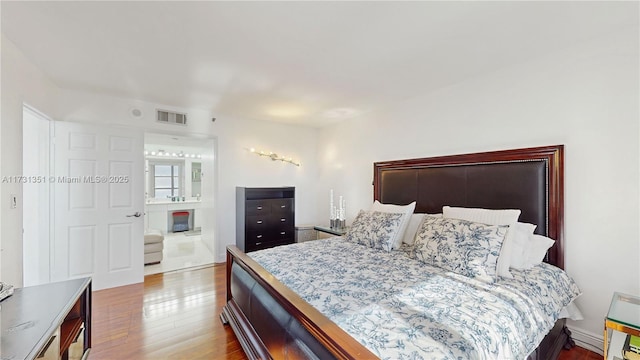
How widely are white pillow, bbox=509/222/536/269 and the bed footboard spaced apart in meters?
1.67

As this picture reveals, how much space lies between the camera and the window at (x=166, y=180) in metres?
6.98

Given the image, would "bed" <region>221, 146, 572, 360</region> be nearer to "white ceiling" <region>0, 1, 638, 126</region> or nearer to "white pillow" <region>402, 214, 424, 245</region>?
"white pillow" <region>402, 214, 424, 245</region>

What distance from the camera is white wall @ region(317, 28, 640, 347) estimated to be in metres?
1.93

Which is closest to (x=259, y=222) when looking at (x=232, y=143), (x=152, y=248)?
(x=232, y=143)

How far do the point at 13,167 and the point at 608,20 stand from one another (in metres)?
4.54

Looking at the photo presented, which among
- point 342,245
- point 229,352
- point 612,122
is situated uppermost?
point 612,122

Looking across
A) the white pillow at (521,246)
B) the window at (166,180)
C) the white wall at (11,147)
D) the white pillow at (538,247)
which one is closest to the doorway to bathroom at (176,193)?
the window at (166,180)

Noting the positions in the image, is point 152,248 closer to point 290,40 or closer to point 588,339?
point 290,40

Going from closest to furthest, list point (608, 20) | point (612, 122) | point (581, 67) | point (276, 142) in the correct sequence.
A: 1. point (608, 20)
2. point (612, 122)
3. point (581, 67)
4. point (276, 142)

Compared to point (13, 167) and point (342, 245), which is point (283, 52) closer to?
point (342, 245)

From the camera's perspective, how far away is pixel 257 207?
4.25m

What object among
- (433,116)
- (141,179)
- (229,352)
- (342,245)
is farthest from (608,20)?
(141,179)

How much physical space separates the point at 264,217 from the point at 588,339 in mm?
3787

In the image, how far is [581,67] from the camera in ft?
6.99
